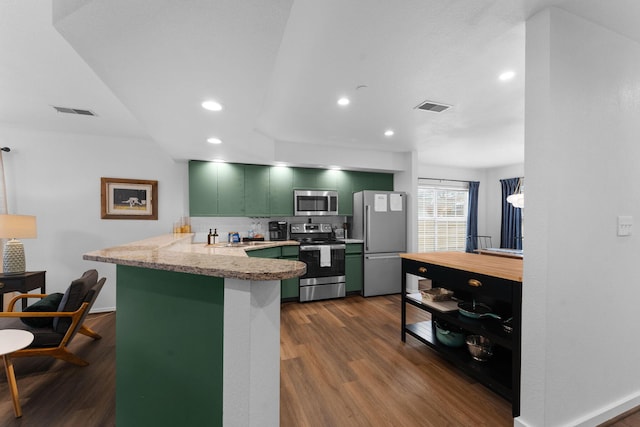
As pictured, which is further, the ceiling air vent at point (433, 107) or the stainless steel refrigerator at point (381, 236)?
the stainless steel refrigerator at point (381, 236)

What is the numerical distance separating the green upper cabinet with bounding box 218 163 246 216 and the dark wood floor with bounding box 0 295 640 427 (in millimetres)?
2037

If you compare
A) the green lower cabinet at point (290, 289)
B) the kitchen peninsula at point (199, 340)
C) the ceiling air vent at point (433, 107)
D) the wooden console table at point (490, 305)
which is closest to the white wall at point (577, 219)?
the wooden console table at point (490, 305)

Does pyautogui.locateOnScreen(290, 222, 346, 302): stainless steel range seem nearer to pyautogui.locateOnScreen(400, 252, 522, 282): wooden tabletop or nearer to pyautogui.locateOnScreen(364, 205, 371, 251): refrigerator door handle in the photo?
pyautogui.locateOnScreen(364, 205, 371, 251): refrigerator door handle

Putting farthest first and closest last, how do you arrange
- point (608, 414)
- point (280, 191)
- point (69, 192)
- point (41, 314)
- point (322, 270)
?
point (280, 191), point (322, 270), point (69, 192), point (41, 314), point (608, 414)

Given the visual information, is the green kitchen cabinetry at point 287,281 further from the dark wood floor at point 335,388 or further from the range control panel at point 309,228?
the dark wood floor at point 335,388

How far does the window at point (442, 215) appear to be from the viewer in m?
6.26

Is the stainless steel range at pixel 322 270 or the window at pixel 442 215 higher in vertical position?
the window at pixel 442 215

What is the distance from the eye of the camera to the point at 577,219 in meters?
1.55

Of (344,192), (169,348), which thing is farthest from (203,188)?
(169,348)

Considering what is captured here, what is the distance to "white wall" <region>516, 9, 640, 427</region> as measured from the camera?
4.86 feet

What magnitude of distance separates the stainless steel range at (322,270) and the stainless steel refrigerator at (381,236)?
17.6 inches

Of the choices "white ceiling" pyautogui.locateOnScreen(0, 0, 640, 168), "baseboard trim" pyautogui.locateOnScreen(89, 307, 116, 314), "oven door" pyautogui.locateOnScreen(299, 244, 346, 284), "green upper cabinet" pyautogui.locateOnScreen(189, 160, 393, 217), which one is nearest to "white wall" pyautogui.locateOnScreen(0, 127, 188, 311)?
"baseboard trim" pyautogui.locateOnScreen(89, 307, 116, 314)

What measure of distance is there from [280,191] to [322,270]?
1.44 m

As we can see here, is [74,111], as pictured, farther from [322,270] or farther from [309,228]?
[322,270]
